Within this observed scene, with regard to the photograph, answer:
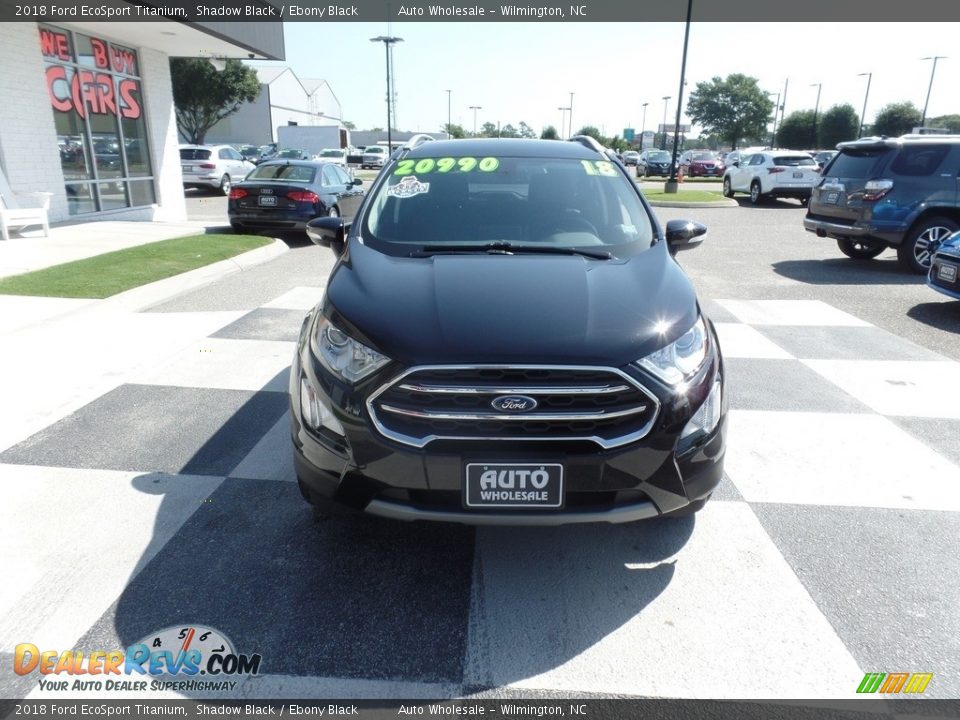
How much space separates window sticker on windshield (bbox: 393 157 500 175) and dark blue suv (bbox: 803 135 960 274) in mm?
7901

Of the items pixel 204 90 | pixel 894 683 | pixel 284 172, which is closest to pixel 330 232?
pixel 894 683

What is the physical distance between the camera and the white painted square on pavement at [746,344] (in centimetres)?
600

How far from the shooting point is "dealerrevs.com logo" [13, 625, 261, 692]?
7.56ft

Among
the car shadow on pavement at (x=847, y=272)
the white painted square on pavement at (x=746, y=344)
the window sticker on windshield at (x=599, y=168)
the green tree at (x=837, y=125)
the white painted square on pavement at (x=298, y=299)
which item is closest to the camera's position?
the window sticker on windshield at (x=599, y=168)

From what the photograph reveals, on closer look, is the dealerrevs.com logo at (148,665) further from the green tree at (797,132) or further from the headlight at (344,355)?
the green tree at (797,132)

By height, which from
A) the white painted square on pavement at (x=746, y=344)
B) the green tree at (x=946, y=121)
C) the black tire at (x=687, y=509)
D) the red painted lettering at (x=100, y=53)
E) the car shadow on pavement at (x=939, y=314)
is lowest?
the white painted square on pavement at (x=746, y=344)

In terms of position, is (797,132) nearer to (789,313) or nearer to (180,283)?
(789,313)

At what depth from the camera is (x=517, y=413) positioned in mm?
2455

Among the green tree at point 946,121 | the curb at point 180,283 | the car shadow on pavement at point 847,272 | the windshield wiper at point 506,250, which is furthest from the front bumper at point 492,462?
the green tree at point 946,121

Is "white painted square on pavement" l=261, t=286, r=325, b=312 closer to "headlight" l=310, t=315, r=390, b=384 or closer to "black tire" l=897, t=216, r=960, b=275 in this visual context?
"headlight" l=310, t=315, r=390, b=384

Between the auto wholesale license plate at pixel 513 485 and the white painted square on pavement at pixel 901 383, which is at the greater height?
the auto wholesale license plate at pixel 513 485

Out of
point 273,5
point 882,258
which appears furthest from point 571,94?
point 882,258

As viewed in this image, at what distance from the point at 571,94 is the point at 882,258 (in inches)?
3416

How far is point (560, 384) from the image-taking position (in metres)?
2.46
